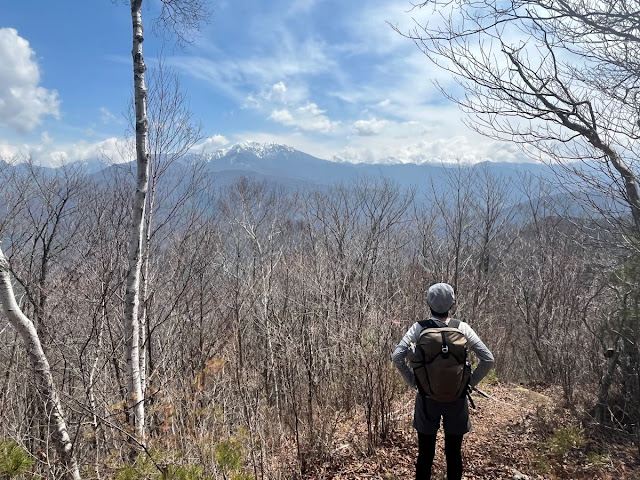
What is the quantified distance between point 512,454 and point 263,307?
18.7 ft

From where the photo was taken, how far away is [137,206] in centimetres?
419

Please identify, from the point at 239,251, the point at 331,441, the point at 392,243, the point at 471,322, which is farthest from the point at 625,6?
the point at 239,251

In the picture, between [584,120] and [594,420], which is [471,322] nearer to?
[594,420]

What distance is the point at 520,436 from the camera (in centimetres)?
467

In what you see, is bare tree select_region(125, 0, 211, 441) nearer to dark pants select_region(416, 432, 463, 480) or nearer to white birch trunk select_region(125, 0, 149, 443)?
white birch trunk select_region(125, 0, 149, 443)

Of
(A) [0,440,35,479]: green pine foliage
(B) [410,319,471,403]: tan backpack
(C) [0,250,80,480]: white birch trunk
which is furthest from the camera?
(C) [0,250,80,480]: white birch trunk

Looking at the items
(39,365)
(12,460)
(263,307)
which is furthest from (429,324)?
(263,307)

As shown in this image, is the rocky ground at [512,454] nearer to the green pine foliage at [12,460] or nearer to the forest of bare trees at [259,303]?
the forest of bare trees at [259,303]

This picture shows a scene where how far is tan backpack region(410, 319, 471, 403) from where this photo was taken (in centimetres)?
253

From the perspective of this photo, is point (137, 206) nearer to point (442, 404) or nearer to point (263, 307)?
point (442, 404)

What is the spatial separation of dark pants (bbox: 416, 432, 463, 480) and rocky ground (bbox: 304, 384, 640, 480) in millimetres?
1048

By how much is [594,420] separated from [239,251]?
37.8ft

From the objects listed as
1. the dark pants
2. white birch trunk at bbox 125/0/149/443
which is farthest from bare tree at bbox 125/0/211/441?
the dark pants

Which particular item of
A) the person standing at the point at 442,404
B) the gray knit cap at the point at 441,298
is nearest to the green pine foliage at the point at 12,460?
the person standing at the point at 442,404
